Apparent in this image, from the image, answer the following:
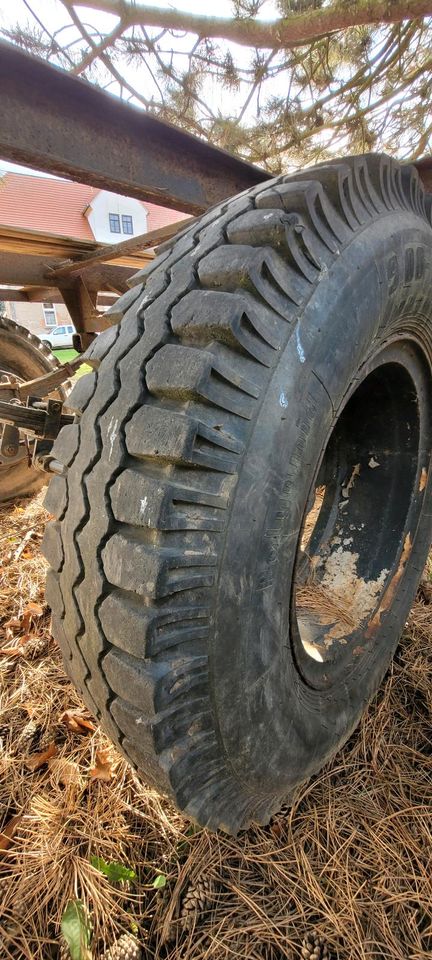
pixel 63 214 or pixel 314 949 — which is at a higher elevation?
pixel 63 214

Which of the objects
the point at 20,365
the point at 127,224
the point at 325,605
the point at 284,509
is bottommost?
the point at 325,605

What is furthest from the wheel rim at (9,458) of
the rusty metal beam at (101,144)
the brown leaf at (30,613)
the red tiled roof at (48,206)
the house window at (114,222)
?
the house window at (114,222)

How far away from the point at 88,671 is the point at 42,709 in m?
0.87

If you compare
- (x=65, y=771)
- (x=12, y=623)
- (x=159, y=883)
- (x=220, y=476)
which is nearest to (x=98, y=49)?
(x=12, y=623)

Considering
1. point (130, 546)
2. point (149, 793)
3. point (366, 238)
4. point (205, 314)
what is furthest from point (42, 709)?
point (366, 238)

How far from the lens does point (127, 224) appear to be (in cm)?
2716

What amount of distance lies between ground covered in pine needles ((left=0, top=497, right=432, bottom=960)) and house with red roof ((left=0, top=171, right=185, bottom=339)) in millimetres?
25473

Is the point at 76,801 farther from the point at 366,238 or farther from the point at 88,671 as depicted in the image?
the point at 366,238

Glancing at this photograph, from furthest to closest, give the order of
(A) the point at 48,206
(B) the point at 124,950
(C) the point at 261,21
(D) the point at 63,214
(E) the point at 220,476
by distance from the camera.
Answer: (D) the point at 63,214 → (A) the point at 48,206 → (C) the point at 261,21 → (B) the point at 124,950 → (E) the point at 220,476

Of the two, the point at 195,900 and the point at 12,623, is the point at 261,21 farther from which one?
the point at 195,900

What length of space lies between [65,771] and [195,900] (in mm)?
519

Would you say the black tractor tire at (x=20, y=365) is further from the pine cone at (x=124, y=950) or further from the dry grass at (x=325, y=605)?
the pine cone at (x=124, y=950)

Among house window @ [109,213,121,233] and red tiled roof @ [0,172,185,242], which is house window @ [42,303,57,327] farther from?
house window @ [109,213,121,233]

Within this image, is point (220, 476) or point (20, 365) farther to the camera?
point (20, 365)
